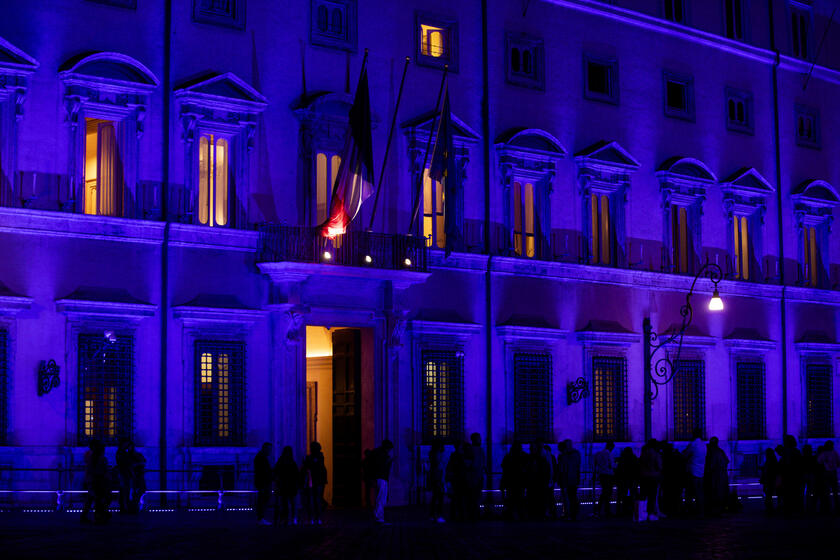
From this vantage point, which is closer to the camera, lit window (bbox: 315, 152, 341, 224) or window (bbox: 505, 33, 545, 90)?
lit window (bbox: 315, 152, 341, 224)

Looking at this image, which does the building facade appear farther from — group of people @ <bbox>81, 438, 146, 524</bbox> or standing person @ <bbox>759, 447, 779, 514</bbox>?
standing person @ <bbox>759, 447, 779, 514</bbox>

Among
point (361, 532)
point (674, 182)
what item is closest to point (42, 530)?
point (361, 532)

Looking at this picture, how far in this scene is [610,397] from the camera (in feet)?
118

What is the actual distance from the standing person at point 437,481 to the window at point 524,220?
8.15 metres

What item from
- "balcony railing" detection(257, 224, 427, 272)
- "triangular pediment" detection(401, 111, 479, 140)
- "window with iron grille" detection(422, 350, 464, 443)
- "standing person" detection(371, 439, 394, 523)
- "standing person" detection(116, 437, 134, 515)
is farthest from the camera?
"triangular pediment" detection(401, 111, 479, 140)

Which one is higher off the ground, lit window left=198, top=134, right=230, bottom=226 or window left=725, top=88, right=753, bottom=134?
window left=725, top=88, right=753, bottom=134

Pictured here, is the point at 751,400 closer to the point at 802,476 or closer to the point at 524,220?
the point at 802,476

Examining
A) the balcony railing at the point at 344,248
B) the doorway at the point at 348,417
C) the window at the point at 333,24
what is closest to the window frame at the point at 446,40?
Result: the window at the point at 333,24

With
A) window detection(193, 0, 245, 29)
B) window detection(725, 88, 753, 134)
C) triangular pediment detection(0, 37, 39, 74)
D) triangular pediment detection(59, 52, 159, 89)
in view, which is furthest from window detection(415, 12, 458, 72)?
window detection(725, 88, 753, 134)

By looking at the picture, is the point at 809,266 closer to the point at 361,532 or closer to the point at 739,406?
the point at 739,406

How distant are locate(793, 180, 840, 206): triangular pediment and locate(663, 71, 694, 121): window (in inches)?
198

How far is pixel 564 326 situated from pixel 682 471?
22.0ft

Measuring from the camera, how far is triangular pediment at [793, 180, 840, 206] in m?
41.7

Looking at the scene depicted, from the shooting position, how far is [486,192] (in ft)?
111
